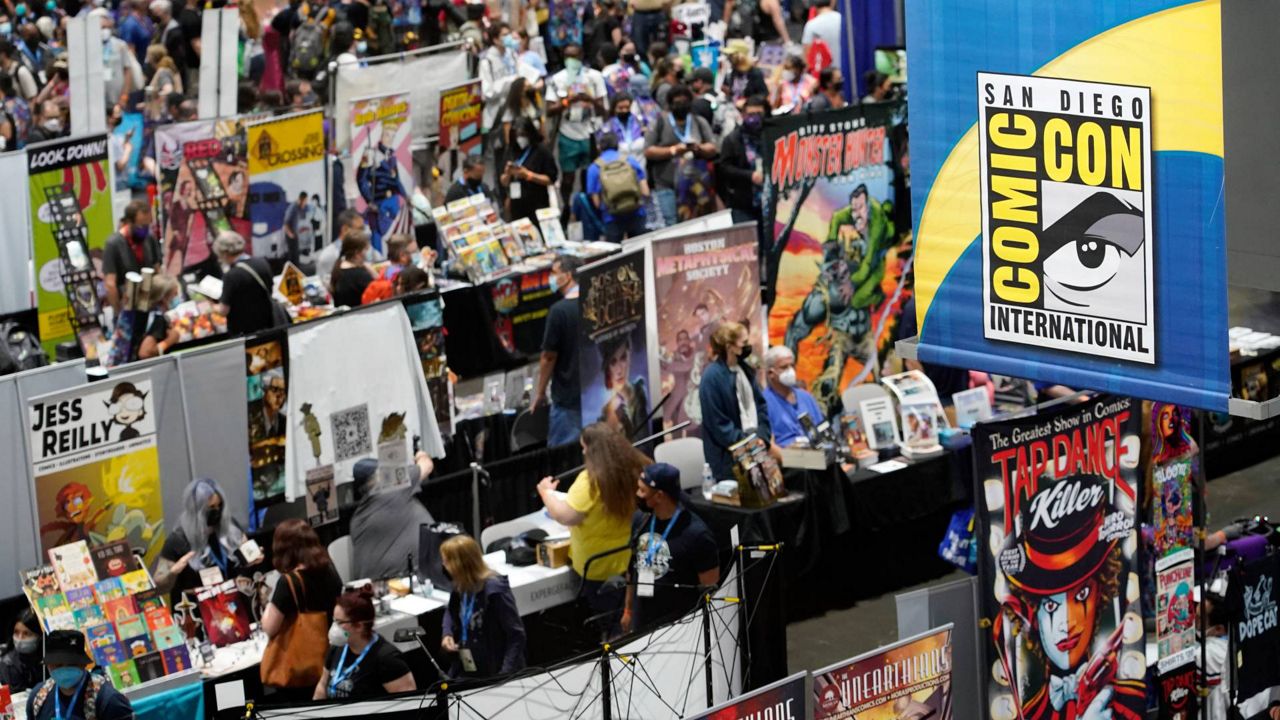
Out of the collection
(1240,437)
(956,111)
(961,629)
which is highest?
(956,111)

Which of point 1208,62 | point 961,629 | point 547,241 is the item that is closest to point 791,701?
point 961,629

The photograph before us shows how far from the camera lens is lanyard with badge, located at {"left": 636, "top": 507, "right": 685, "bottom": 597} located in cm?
848

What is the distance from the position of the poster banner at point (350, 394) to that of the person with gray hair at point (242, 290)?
171 cm

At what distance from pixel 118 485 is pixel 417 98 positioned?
671cm

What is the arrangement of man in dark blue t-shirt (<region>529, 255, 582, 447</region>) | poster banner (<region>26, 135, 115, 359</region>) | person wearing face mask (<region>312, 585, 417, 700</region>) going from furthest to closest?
poster banner (<region>26, 135, 115, 359</region>), man in dark blue t-shirt (<region>529, 255, 582, 447</region>), person wearing face mask (<region>312, 585, 417, 700</region>)

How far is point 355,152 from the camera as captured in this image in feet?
47.2

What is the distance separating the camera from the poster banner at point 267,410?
943 cm

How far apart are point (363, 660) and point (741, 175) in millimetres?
8489

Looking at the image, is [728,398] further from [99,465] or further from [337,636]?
[99,465]

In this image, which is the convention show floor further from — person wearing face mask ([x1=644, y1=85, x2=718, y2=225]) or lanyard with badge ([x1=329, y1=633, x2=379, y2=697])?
person wearing face mask ([x1=644, y1=85, x2=718, y2=225])

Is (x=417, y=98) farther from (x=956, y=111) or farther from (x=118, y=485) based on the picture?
(x=956, y=111)

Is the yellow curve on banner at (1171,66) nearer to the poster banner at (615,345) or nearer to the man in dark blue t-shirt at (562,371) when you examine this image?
the poster banner at (615,345)

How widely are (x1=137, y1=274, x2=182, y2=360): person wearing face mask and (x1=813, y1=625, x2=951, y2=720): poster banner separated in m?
5.34

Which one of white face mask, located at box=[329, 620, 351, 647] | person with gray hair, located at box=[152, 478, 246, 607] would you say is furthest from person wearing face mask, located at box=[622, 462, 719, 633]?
person with gray hair, located at box=[152, 478, 246, 607]
